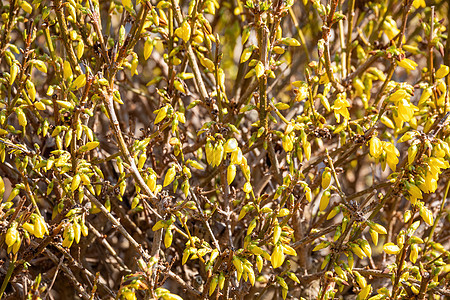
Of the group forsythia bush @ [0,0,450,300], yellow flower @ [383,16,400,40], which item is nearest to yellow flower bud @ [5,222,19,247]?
forsythia bush @ [0,0,450,300]

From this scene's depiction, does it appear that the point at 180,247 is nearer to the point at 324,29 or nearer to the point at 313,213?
the point at 313,213

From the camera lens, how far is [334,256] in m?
2.17

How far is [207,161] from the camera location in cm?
235

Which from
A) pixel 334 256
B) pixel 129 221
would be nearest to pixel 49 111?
pixel 129 221

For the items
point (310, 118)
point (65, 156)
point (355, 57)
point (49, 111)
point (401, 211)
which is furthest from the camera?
point (355, 57)

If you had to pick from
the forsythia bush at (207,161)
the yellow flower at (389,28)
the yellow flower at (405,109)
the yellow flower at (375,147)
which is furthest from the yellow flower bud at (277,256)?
the yellow flower at (389,28)

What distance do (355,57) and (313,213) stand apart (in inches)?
49.5

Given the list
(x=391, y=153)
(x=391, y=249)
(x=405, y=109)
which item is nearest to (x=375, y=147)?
(x=391, y=153)

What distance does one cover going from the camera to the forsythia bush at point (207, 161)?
200 cm

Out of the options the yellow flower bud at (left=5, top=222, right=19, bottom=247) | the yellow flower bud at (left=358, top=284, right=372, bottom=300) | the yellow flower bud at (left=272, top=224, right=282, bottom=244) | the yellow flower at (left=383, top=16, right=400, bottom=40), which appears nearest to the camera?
the yellow flower bud at (left=5, top=222, right=19, bottom=247)

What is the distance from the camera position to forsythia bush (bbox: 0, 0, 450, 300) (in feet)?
6.55

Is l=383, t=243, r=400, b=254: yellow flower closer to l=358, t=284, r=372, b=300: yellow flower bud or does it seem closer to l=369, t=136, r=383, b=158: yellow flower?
l=358, t=284, r=372, b=300: yellow flower bud

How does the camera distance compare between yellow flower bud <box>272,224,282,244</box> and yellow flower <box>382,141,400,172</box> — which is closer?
yellow flower bud <box>272,224,282,244</box>

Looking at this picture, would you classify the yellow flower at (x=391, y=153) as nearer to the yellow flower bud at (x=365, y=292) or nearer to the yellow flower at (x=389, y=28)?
the yellow flower bud at (x=365, y=292)
